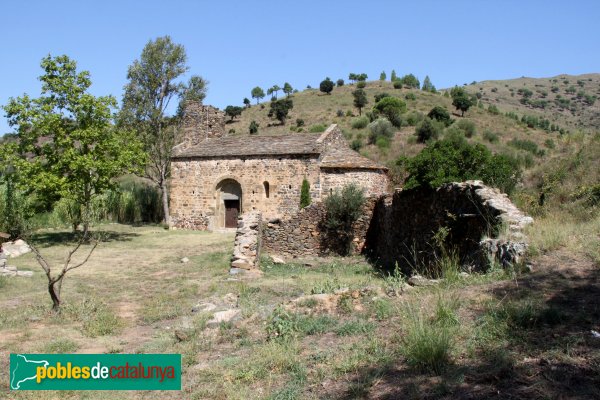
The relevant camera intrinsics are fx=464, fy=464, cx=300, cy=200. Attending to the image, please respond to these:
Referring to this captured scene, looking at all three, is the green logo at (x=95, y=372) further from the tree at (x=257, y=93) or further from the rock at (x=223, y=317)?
the tree at (x=257, y=93)

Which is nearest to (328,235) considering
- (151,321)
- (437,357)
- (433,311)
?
(151,321)

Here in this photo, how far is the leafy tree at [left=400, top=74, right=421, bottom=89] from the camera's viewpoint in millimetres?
69250

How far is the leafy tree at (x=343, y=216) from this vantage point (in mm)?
14430

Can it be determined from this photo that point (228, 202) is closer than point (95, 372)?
No

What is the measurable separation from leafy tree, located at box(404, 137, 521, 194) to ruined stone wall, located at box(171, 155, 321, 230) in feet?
34.2

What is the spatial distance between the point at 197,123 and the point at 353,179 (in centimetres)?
1033

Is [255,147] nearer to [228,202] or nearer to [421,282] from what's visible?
[228,202]

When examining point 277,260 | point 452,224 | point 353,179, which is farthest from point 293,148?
point 452,224

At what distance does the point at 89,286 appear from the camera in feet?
33.7

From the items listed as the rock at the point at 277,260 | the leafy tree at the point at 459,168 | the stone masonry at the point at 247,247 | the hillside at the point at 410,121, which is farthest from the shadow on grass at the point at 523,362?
the hillside at the point at 410,121

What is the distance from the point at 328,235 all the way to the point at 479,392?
11.4m

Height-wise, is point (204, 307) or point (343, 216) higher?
point (343, 216)

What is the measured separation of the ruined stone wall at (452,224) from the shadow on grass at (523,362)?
5.36 feet

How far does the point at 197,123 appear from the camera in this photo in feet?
87.1
